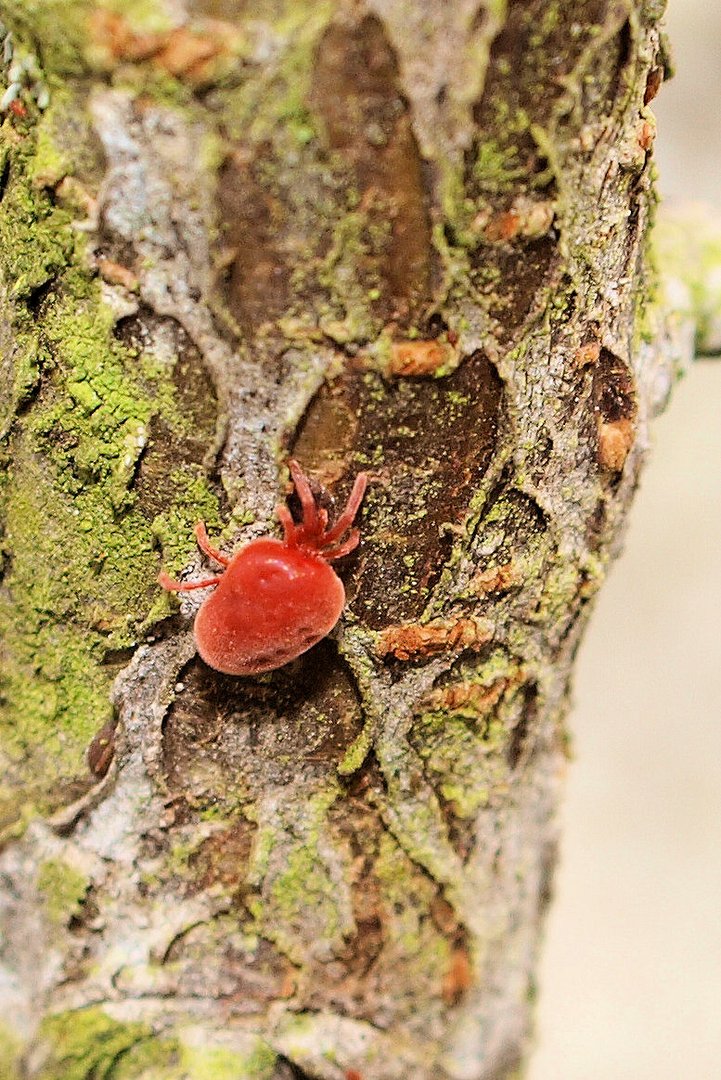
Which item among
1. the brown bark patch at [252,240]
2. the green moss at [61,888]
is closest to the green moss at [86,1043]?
the green moss at [61,888]

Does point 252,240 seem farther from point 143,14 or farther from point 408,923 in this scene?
point 408,923

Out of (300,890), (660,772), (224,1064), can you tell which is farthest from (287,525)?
(660,772)

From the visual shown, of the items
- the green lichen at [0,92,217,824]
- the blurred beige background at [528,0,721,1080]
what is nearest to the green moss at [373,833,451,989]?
the green lichen at [0,92,217,824]

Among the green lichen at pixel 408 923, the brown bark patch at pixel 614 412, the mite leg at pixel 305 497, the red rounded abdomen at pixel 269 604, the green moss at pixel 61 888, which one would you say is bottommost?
the green moss at pixel 61 888

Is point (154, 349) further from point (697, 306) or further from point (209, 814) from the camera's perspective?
point (697, 306)

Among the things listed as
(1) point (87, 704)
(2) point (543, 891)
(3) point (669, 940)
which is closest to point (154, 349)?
(1) point (87, 704)

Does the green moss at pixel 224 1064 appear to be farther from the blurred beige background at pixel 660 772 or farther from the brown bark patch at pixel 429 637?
the blurred beige background at pixel 660 772
